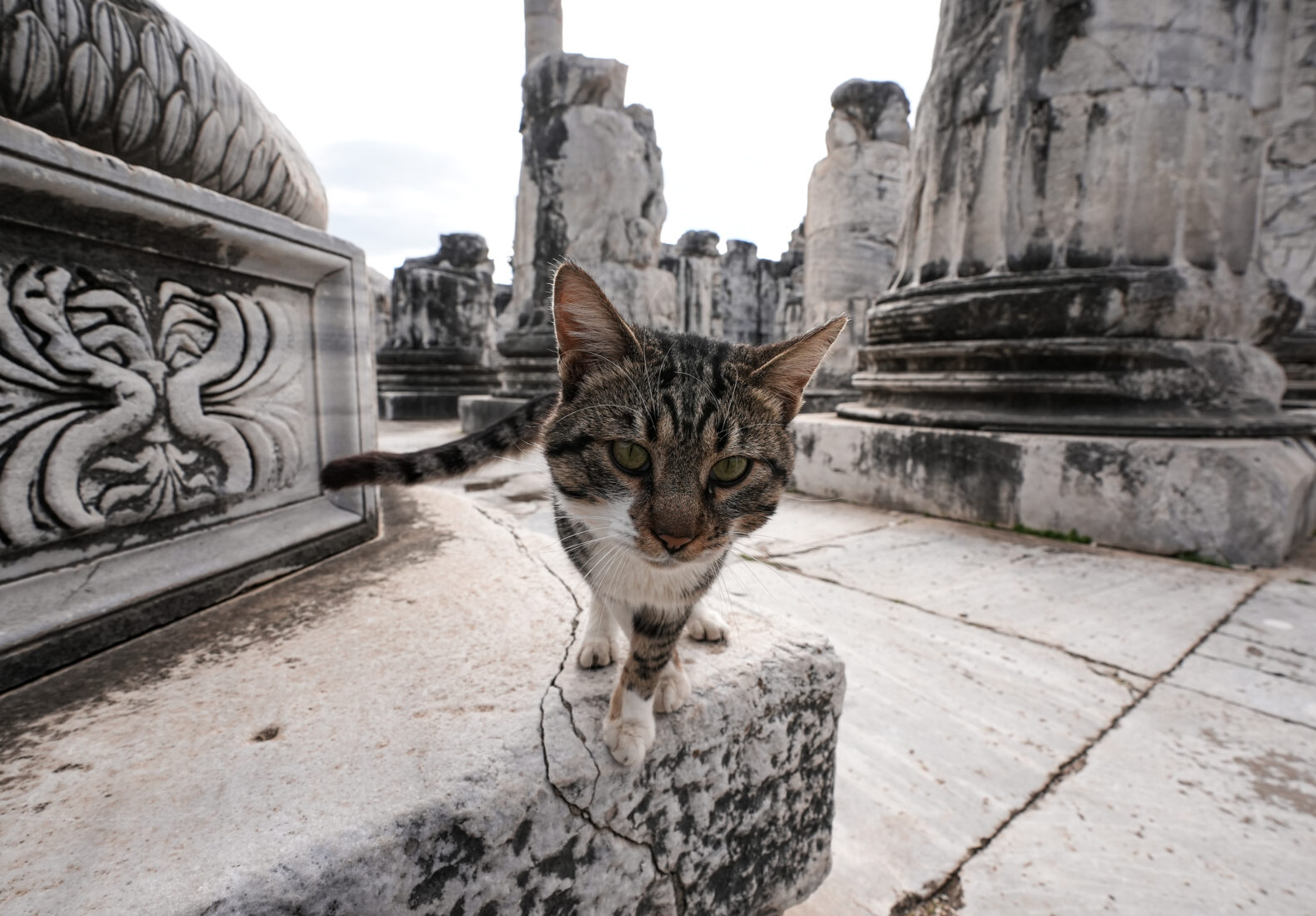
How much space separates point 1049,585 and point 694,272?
50.6ft

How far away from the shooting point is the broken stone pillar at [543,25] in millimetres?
14523

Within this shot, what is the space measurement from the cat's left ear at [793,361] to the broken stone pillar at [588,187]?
523cm

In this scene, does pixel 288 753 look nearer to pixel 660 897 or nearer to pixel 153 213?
pixel 660 897

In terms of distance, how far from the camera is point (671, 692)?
1050mm

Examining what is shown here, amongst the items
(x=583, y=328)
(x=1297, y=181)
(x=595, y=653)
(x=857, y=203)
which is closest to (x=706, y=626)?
(x=595, y=653)

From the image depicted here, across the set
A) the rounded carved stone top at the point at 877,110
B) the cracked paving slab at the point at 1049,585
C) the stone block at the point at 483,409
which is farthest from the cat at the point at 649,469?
the rounded carved stone top at the point at 877,110

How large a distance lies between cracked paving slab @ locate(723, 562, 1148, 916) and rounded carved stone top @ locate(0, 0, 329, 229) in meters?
1.52

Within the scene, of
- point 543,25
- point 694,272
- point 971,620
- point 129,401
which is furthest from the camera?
point 694,272

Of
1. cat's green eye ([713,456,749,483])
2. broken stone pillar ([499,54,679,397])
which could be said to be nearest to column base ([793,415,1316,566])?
cat's green eye ([713,456,749,483])

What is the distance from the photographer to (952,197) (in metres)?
3.71

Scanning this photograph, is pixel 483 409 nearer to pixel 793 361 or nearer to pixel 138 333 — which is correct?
pixel 138 333

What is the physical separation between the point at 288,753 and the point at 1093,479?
3387mm

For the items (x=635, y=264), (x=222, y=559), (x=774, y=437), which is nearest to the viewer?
(x=774, y=437)

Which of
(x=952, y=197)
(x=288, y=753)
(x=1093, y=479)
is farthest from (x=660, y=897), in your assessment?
(x=952, y=197)
